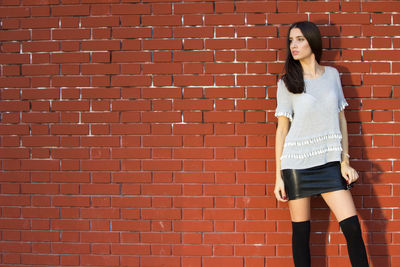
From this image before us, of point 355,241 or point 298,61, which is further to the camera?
point 298,61

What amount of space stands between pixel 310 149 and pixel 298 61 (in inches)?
26.7

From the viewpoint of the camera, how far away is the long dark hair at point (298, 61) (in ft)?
8.69

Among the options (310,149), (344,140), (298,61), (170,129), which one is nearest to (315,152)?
(310,149)

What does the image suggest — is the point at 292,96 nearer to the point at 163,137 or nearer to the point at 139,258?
the point at 163,137

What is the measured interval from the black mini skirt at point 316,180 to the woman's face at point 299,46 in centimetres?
80

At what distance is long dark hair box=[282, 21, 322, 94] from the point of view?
2.65 metres

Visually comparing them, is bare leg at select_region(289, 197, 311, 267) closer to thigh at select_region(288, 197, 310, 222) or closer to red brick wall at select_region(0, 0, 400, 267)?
thigh at select_region(288, 197, 310, 222)

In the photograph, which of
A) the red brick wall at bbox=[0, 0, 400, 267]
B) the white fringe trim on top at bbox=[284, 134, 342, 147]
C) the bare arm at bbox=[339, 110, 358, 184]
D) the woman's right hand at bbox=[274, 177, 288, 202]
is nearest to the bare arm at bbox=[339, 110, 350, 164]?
the bare arm at bbox=[339, 110, 358, 184]

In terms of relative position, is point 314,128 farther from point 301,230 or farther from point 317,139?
point 301,230

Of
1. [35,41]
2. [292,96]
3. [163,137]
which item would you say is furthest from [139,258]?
[35,41]

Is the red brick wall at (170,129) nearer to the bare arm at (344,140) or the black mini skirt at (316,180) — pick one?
the bare arm at (344,140)

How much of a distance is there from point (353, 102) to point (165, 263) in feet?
6.73

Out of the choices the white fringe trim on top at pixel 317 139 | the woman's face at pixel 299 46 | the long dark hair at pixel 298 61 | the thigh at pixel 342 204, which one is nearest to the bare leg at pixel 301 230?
the thigh at pixel 342 204

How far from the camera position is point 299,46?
2730 mm
